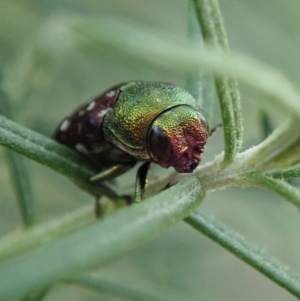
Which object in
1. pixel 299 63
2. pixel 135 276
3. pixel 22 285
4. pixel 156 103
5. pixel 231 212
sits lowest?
pixel 135 276

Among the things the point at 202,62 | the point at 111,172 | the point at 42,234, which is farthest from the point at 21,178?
the point at 202,62

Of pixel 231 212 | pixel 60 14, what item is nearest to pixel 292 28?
pixel 231 212

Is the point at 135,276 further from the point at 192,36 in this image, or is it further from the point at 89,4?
the point at 192,36

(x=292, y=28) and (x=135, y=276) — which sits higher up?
(x=292, y=28)

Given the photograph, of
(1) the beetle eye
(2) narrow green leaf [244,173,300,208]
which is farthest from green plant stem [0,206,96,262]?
(2) narrow green leaf [244,173,300,208]

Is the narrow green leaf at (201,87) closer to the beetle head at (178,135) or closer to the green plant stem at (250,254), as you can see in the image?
the beetle head at (178,135)

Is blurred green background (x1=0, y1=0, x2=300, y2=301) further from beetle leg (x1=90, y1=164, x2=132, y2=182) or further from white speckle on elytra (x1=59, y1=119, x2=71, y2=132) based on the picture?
beetle leg (x1=90, y1=164, x2=132, y2=182)

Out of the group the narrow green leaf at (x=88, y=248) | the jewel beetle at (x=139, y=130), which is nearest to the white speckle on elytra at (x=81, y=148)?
the jewel beetle at (x=139, y=130)

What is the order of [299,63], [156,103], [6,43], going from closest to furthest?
[156,103]
[6,43]
[299,63]
